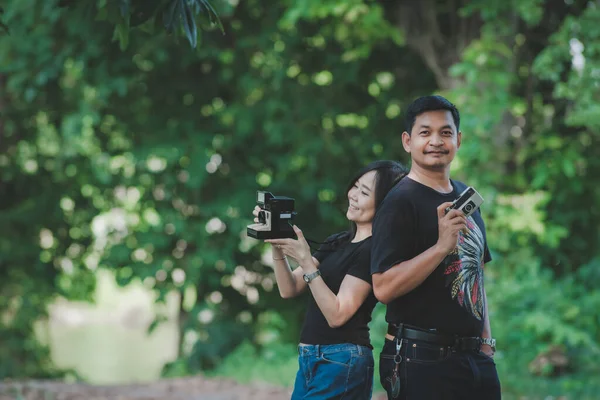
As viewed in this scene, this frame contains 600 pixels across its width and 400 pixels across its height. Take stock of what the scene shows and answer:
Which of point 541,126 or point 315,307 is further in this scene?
point 541,126

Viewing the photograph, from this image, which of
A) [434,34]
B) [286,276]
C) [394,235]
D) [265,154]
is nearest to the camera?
[394,235]

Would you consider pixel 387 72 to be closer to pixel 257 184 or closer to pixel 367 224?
pixel 257 184

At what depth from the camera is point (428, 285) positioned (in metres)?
3.00

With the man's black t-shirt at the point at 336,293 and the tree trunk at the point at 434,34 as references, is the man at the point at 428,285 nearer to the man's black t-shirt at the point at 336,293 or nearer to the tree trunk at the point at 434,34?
the man's black t-shirt at the point at 336,293

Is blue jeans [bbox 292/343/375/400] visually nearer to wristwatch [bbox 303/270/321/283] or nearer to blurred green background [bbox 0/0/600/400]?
wristwatch [bbox 303/270/321/283]

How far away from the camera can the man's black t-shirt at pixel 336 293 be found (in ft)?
10.4

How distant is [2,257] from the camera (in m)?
12.0

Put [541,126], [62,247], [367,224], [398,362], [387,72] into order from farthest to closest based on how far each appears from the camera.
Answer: [62,247] → [387,72] → [541,126] → [367,224] → [398,362]

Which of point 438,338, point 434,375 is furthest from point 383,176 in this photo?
point 434,375

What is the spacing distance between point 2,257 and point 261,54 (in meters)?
4.46

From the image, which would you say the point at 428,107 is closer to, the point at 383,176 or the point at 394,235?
the point at 383,176

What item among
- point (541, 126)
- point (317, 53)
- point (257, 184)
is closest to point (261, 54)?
point (317, 53)

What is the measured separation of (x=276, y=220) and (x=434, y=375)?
2.48ft

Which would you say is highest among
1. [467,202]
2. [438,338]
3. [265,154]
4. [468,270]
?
[265,154]
